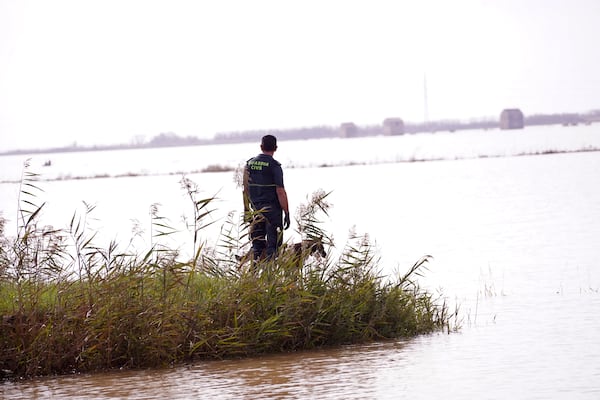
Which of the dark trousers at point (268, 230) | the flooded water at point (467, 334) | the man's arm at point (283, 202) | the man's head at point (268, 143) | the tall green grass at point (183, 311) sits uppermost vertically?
the man's head at point (268, 143)

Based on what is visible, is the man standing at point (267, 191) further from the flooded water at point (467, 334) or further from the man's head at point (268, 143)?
the flooded water at point (467, 334)

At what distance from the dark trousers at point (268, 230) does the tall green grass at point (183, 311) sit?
2.57 ft

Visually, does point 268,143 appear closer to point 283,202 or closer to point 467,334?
point 283,202

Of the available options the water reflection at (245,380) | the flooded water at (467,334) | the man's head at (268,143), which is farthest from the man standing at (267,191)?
the water reflection at (245,380)

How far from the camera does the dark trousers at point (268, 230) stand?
1323 centimetres

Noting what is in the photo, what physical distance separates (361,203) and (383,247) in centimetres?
1941

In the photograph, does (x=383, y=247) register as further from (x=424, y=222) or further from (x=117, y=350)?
(x=117, y=350)

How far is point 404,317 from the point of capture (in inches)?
479

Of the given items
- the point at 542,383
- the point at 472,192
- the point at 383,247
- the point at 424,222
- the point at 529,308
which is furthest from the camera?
the point at 472,192

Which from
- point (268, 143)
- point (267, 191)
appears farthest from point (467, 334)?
point (268, 143)

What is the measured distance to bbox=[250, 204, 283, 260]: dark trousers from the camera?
43.4 feet

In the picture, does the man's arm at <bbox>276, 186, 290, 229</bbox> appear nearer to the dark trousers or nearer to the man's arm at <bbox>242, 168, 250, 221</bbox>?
the dark trousers

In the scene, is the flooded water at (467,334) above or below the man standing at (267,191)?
below

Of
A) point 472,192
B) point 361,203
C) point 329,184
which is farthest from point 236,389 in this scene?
point 329,184
